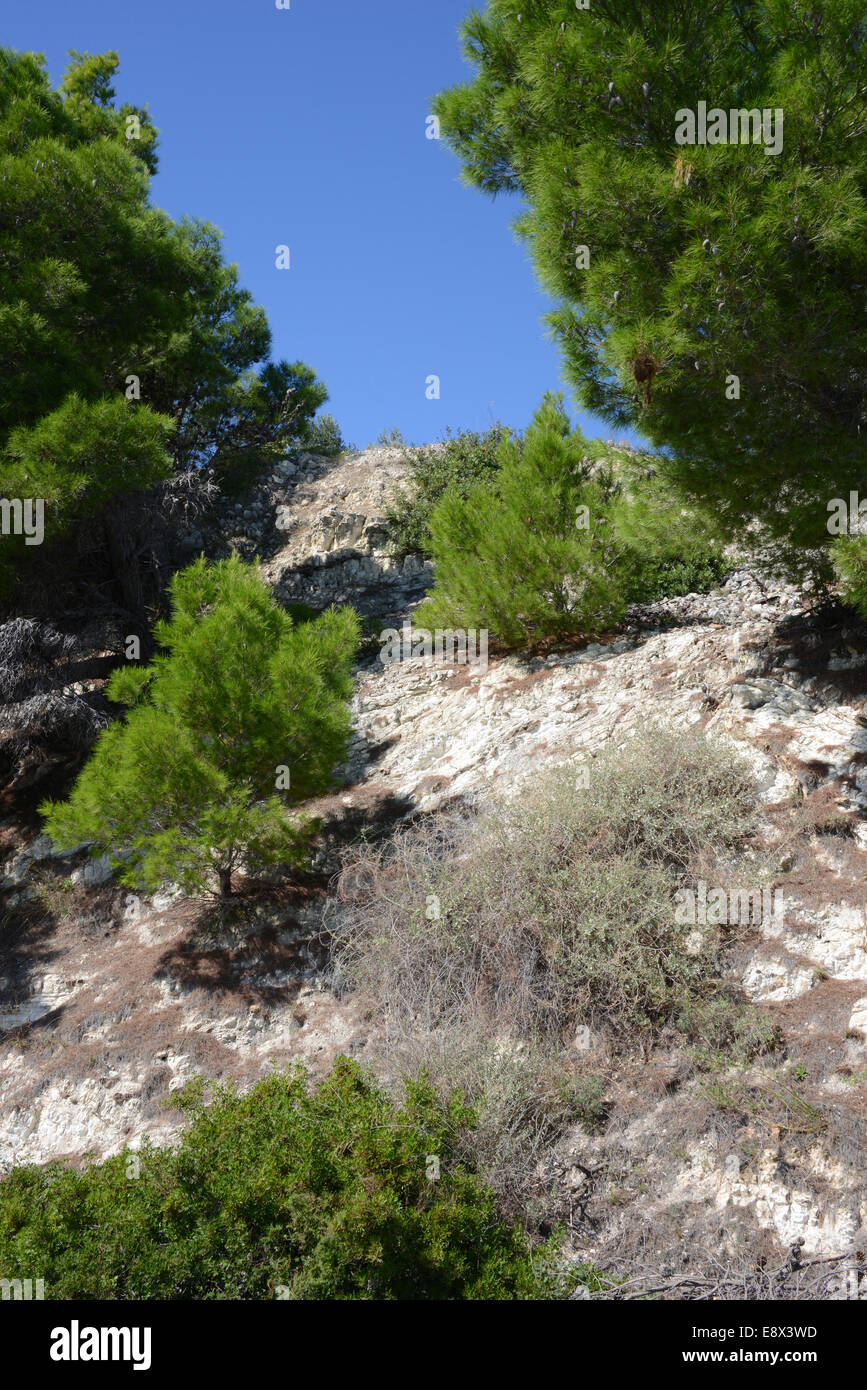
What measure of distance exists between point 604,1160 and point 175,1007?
3299mm

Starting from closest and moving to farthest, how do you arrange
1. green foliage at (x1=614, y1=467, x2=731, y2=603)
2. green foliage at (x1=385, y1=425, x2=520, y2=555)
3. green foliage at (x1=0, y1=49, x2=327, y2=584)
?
green foliage at (x1=614, y1=467, x2=731, y2=603)
green foliage at (x1=0, y1=49, x2=327, y2=584)
green foliage at (x1=385, y1=425, x2=520, y2=555)

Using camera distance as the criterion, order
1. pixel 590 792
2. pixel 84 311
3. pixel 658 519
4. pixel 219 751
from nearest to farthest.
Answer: pixel 590 792
pixel 219 751
pixel 658 519
pixel 84 311

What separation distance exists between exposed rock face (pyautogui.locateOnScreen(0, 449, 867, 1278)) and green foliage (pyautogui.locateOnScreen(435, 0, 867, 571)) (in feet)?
4.80

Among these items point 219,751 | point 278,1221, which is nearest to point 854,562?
point 219,751

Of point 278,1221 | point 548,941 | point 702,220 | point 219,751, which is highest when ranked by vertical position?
point 702,220

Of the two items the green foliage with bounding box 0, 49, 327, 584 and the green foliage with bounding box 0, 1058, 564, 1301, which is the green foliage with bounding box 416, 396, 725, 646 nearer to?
the green foliage with bounding box 0, 49, 327, 584

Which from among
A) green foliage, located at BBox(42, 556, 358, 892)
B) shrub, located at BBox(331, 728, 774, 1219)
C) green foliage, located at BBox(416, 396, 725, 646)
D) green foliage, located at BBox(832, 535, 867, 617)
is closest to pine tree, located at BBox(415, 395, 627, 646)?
green foliage, located at BBox(416, 396, 725, 646)

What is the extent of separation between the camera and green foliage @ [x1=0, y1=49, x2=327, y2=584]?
8494 millimetres

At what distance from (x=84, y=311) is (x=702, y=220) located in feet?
21.6

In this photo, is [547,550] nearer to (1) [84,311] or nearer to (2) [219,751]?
(2) [219,751]

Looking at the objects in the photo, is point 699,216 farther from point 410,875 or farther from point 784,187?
point 410,875

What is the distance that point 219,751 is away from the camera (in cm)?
684

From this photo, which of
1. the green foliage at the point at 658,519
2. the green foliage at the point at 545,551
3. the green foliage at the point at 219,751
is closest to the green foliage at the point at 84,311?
the green foliage at the point at 219,751
